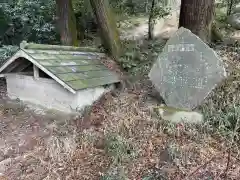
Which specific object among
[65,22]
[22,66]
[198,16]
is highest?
[198,16]

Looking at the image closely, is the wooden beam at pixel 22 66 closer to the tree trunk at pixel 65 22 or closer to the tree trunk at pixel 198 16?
the tree trunk at pixel 65 22

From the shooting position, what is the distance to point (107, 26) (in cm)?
815

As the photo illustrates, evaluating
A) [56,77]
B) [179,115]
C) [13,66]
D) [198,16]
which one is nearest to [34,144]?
[56,77]

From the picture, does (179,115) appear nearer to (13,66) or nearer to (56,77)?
(56,77)

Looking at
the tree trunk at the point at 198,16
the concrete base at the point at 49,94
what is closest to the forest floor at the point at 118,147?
the concrete base at the point at 49,94

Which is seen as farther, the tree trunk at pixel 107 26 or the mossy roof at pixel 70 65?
the tree trunk at pixel 107 26

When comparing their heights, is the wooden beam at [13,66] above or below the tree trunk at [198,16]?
below

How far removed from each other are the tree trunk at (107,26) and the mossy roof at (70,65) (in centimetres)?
47

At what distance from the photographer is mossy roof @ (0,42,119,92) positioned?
640cm

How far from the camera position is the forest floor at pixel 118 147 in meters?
4.91

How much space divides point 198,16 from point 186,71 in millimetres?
2122

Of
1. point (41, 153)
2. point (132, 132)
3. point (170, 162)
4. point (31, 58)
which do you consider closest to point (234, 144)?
point (170, 162)

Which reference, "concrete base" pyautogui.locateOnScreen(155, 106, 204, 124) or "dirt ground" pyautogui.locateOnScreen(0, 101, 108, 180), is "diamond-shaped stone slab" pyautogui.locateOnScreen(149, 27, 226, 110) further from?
"dirt ground" pyautogui.locateOnScreen(0, 101, 108, 180)

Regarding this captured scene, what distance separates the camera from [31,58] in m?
6.49
